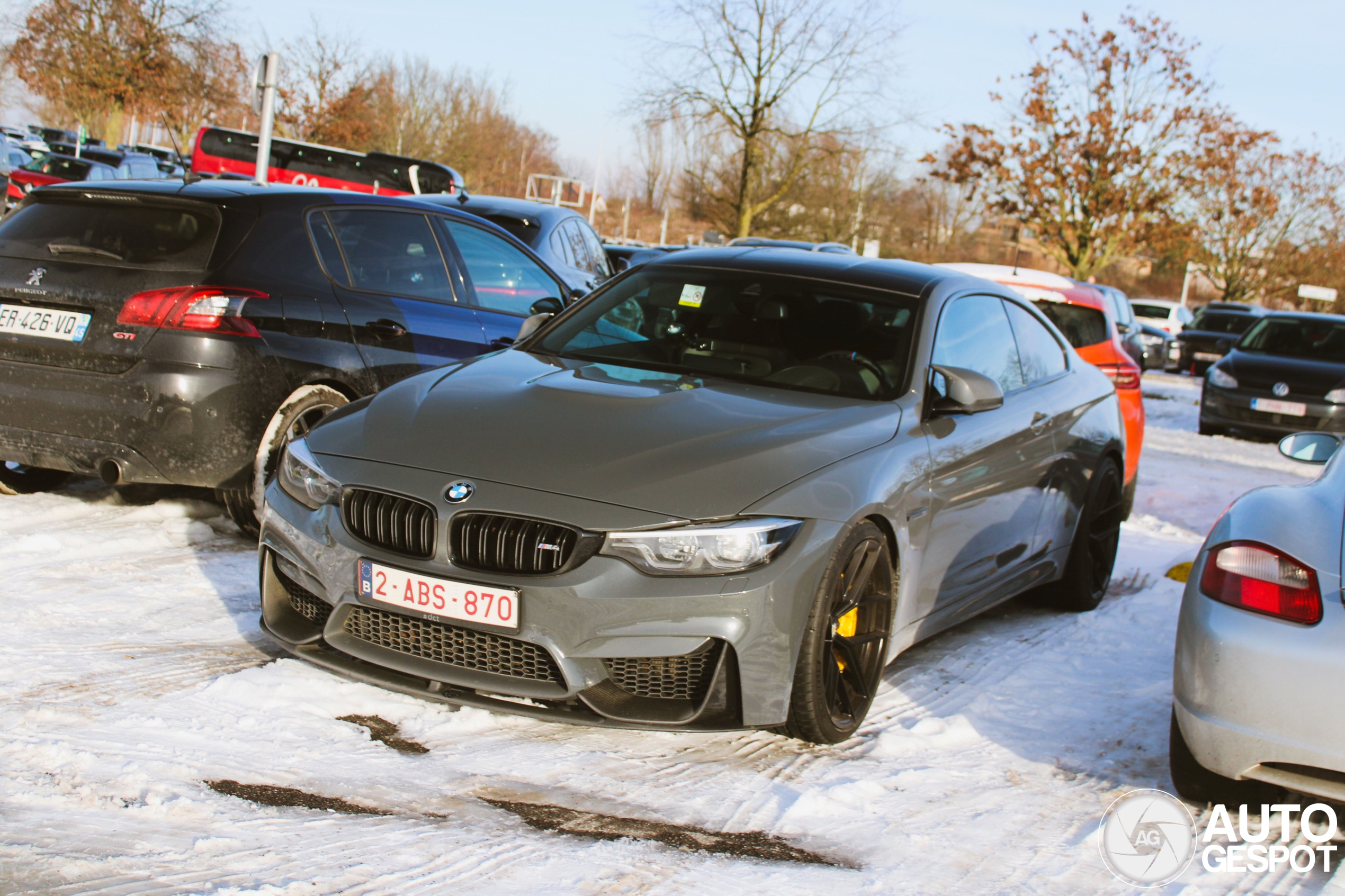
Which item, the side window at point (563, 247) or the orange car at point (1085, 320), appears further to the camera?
the side window at point (563, 247)

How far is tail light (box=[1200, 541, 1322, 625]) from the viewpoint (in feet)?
10.2

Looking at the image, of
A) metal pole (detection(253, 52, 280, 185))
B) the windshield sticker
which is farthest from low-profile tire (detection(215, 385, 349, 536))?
metal pole (detection(253, 52, 280, 185))

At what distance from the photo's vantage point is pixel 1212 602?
3295 millimetres

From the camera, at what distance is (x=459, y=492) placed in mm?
3430

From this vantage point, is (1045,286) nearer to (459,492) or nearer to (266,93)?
(459,492)

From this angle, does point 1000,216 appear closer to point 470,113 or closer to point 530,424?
point 470,113

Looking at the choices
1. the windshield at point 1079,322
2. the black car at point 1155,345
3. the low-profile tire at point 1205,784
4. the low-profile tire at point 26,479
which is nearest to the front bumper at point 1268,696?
the low-profile tire at point 1205,784

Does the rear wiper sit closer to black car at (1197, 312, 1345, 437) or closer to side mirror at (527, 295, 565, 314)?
side mirror at (527, 295, 565, 314)

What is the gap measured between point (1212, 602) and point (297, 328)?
384 cm

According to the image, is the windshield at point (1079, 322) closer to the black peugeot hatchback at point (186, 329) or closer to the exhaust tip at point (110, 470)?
the black peugeot hatchback at point (186, 329)

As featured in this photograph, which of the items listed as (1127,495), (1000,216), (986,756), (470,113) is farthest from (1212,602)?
(470,113)

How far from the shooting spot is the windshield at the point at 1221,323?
29219 millimetres

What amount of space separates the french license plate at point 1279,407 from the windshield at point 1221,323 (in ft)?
49.8

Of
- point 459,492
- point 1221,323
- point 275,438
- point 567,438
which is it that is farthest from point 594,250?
point 1221,323
